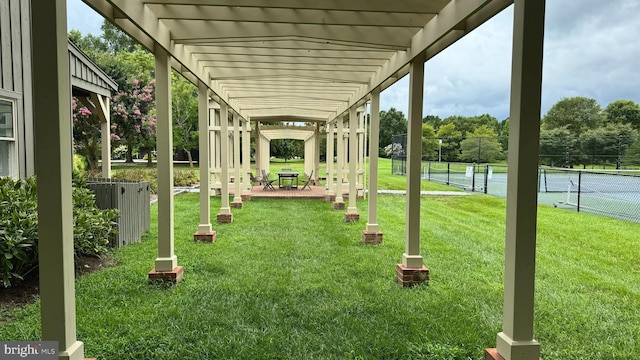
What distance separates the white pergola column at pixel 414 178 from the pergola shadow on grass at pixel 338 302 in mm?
246

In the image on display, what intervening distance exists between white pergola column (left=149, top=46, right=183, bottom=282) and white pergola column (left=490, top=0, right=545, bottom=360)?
358 centimetres

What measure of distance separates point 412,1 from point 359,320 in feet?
9.84

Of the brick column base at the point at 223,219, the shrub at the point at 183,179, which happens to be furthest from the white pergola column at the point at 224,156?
the shrub at the point at 183,179

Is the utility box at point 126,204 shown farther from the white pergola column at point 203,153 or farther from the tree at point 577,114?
the tree at point 577,114

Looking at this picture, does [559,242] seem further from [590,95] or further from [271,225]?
[590,95]

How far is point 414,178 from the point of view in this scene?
4570 mm

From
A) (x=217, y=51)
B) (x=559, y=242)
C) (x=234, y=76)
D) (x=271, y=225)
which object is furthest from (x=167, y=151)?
(x=559, y=242)

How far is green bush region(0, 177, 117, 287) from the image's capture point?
4000 mm

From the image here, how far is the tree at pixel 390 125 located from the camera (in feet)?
172

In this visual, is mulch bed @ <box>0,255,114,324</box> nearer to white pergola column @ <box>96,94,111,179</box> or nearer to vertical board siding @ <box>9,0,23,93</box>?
vertical board siding @ <box>9,0,23,93</box>

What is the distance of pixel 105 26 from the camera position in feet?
124

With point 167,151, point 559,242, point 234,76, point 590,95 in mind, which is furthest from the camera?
point 590,95

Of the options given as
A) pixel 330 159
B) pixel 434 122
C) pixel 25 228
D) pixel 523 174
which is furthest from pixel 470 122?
pixel 25 228

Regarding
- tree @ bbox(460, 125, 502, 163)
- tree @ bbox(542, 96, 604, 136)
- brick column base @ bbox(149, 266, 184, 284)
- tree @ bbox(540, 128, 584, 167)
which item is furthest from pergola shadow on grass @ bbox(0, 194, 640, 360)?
tree @ bbox(542, 96, 604, 136)
